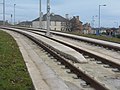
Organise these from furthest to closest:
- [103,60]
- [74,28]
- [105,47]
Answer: [74,28]
[105,47]
[103,60]

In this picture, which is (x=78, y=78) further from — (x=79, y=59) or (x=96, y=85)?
(x=79, y=59)

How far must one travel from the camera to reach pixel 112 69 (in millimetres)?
13469

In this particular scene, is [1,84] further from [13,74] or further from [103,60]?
[103,60]

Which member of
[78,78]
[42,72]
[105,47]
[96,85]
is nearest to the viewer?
[96,85]

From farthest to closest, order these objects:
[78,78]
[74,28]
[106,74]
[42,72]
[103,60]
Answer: [74,28] → [103,60] → [42,72] → [106,74] → [78,78]

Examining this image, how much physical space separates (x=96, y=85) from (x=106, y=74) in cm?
309

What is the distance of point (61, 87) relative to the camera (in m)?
9.88

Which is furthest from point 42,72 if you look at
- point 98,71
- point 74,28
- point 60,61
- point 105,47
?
point 74,28

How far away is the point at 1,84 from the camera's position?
32.3ft

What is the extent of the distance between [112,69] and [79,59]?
3161 millimetres

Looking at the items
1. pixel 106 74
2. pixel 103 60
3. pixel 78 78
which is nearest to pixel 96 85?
pixel 78 78

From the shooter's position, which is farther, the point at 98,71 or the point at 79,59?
the point at 79,59

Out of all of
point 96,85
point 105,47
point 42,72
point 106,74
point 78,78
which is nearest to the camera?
point 96,85

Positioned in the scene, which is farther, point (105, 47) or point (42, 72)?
point (105, 47)
